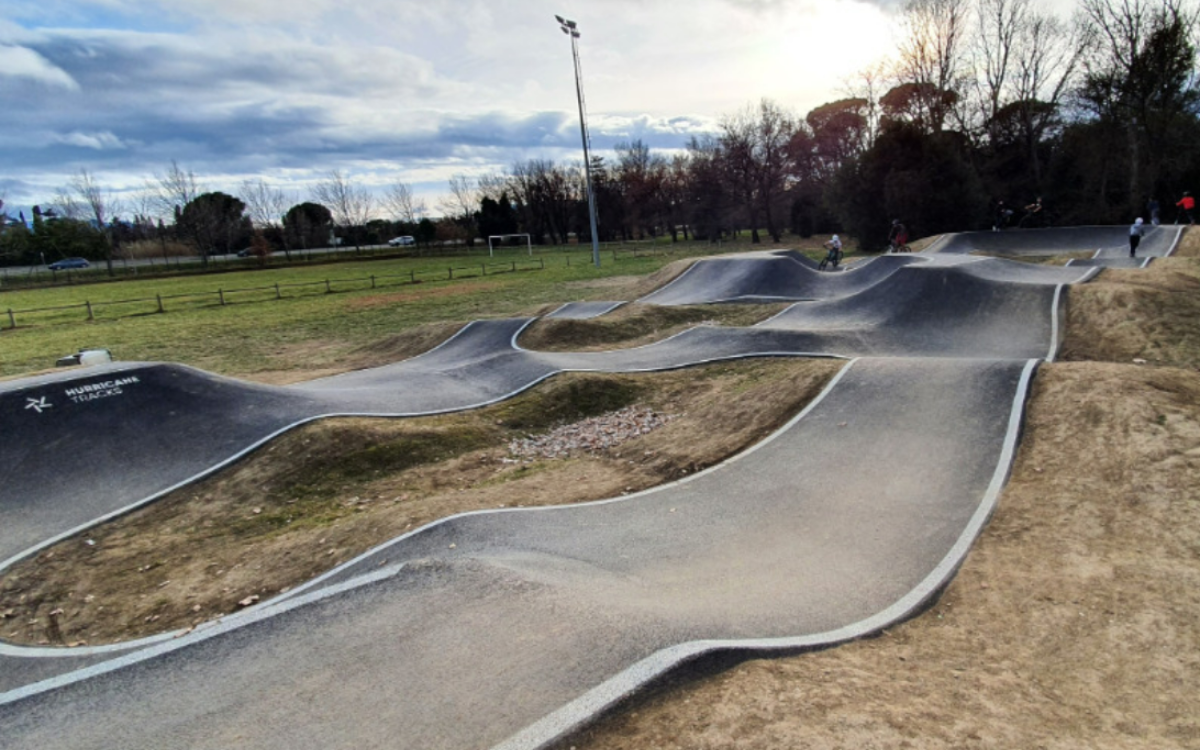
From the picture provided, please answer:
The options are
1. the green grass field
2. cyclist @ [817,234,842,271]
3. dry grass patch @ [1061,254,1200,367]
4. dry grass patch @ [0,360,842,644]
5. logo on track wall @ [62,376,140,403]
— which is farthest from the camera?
cyclist @ [817,234,842,271]

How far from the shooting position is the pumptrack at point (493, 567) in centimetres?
412

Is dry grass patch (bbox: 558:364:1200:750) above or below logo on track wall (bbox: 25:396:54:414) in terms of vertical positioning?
below

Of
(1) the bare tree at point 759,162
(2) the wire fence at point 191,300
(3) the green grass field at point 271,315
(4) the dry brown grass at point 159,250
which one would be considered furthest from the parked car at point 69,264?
(1) the bare tree at point 759,162

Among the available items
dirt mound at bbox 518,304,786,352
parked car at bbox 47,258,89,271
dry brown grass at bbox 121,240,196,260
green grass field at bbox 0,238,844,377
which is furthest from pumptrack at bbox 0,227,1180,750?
dry brown grass at bbox 121,240,196,260

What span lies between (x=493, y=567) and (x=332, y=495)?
4.21 m

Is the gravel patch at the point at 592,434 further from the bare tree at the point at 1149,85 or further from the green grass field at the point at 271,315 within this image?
the bare tree at the point at 1149,85

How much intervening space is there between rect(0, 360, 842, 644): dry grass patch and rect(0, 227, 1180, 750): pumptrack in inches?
17.0

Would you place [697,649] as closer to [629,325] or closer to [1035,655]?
[1035,655]

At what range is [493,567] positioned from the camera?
5656 millimetres

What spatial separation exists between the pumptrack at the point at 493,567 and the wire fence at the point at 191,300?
83.0 feet

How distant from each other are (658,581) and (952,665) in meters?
2.27

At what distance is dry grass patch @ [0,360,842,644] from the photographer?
652 centimetres

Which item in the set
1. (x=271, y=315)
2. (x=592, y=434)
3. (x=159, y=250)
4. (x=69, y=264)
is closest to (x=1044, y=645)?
(x=592, y=434)

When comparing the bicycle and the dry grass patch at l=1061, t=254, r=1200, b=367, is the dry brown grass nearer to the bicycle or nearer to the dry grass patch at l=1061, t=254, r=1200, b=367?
the bicycle
